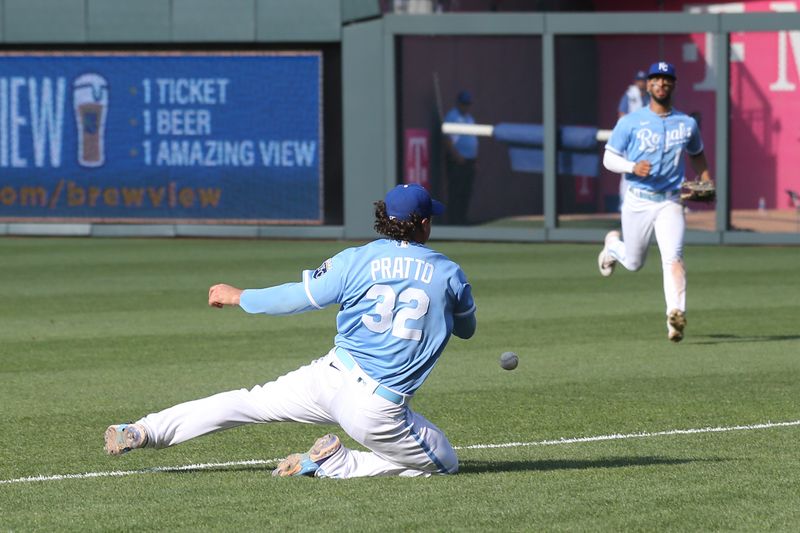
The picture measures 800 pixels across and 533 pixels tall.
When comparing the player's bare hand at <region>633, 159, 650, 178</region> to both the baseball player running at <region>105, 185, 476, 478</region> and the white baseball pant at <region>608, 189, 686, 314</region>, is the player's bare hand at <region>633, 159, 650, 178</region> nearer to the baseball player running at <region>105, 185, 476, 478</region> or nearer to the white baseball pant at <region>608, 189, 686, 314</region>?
the white baseball pant at <region>608, 189, 686, 314</region>

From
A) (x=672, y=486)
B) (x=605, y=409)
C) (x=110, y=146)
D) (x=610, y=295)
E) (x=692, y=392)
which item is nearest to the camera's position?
(x=672, y=486)

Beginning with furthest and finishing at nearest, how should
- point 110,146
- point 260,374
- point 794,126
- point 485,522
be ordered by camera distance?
point 110,146 → point 794,126 → point 260,374 → point 485,522

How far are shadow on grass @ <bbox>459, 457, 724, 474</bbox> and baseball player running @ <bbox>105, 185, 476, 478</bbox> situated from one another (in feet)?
1.15

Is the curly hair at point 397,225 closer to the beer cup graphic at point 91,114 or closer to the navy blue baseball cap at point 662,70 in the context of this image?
the navy blue baseball cap at point 662,70

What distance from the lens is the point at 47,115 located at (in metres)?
24.5

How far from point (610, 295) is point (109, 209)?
35.9 ft

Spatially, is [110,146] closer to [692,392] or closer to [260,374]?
[260,374]

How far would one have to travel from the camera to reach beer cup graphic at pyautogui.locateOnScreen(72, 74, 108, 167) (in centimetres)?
2433

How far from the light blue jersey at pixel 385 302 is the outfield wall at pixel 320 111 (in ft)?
51.5

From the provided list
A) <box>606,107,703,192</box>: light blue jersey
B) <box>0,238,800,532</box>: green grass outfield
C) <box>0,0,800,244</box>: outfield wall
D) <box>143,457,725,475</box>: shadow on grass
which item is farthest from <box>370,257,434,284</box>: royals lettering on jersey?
<box>0,0,800,244</box>: outfield wall

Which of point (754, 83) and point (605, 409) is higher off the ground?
point (754, 83)

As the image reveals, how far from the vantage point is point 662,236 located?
1265 centimetres

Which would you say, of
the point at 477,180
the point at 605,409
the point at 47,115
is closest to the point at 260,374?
the point at 605,409

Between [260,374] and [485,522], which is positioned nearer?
[485,522]
